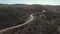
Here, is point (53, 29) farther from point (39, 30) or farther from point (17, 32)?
point (17, 32)

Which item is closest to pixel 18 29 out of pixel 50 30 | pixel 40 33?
pixel 40 33

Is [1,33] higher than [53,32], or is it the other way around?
[1,33]

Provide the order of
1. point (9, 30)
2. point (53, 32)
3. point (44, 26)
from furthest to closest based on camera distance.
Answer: point (44, 26) → point (53, 32) → point (9, 30)

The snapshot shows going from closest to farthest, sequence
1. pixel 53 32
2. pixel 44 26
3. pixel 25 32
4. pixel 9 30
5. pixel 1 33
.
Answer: pixel 1 33
pixel 9 30
pixel 25 32
pixel 53 32
pixel 44 26

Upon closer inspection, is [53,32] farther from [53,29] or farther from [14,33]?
[14,33]

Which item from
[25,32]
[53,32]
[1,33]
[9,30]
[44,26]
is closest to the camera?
[1,33]

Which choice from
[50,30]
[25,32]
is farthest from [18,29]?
[50,30]

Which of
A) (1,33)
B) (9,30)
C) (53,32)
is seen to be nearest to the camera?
(1,33)

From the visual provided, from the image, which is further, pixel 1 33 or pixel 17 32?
pixel 17 32

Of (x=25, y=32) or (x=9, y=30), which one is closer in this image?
(x=9, y=30)
